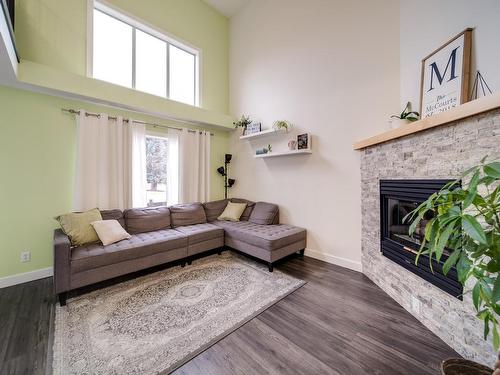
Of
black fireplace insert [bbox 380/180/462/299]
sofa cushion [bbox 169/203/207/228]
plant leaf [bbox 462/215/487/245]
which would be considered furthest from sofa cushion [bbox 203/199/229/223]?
plant leaf [bbox 462/215/487/245]

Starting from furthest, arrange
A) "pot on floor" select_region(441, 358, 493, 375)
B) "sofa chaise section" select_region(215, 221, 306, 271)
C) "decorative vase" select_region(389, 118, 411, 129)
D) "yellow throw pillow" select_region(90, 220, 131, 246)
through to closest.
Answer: "sofa chaise section" select_region(215, 221, 306, 271)
"yellow throw pillow" select_region(90, 220, 131, 246)
"decorative vase" select_region(389, 118, 411, 129)
"pot on floor" select_region(441, 358, 493, 375)

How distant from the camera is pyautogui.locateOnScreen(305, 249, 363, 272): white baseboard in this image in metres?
2.96

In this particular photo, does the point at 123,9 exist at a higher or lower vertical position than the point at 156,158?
higher

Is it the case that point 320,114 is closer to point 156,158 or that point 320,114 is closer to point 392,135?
point 392,135

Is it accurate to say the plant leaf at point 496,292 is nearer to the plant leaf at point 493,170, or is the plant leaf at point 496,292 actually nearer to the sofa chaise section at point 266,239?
the plant leaf at point 493,170

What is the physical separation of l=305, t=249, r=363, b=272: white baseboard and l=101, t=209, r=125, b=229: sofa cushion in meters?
2.93

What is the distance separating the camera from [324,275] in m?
2.84

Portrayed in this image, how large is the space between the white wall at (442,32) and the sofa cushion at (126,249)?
11.3 ft

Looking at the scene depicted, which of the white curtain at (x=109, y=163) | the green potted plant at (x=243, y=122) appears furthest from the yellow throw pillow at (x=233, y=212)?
the green potted plant at (x=243, y=122)

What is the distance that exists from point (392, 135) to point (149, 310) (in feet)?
9.79

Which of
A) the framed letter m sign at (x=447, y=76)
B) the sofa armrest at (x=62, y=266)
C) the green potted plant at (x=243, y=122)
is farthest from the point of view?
the green potted plant at (x=243, y=122)

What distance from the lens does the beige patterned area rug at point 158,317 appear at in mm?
1524

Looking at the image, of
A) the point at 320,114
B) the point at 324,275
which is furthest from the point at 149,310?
the point at 320,114

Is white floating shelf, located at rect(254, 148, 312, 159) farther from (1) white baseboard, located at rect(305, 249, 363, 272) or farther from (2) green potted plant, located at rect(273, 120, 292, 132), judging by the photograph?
(1) white baseboard, located at rect(305, 249, 363, 272)
